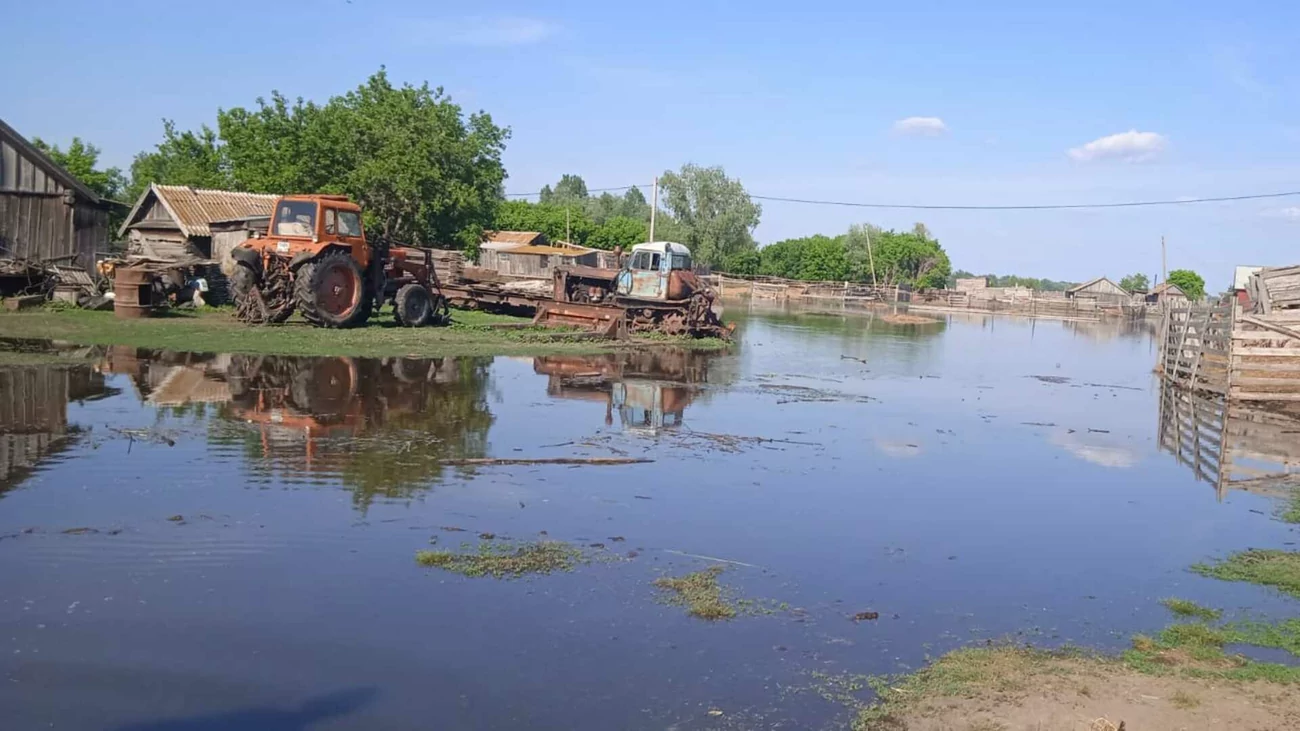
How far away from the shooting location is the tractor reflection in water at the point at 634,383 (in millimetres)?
13820

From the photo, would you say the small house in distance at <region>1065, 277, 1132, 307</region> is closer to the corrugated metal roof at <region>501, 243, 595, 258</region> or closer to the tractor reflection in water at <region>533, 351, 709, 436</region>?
the corrugated metal roof at <region>501, 243, 595, 258</region>

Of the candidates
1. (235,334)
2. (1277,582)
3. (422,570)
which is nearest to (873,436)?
(1277,582)

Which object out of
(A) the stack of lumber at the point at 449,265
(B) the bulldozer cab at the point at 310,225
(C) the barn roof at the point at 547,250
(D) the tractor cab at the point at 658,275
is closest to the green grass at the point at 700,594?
(B) the bulldozer cab at the point at 310,225

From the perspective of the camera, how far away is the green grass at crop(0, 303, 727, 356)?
17938mm

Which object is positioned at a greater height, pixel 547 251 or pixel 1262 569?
pixel 547 251

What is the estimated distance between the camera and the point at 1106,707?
5168 mm

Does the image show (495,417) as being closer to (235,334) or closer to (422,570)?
(422,570)

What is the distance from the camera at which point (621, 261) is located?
29250 mm

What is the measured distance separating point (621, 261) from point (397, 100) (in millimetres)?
15671

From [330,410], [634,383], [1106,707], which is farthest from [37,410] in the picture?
[1106,707]

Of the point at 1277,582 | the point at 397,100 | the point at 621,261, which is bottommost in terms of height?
the point at 1277,582

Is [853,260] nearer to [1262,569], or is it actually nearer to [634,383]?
[634,383]

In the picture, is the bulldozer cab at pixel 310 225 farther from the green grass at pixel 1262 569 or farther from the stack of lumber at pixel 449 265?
the green grass at pixel 1262 569

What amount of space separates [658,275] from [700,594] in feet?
69.0
